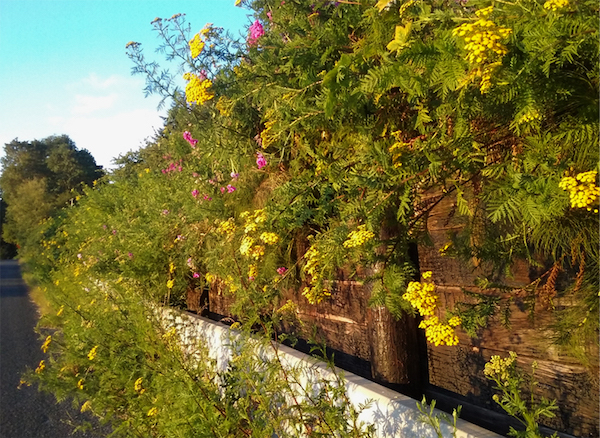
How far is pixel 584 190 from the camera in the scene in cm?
114

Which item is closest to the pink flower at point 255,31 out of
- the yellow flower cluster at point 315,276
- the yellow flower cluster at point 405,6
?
the yellow flower cluster at point 405,6

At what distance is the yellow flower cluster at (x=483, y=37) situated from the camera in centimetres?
112

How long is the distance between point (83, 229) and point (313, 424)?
7.78 metres

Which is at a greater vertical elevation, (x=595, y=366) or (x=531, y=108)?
(x=531, y=108)

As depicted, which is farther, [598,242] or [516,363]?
[516,363]

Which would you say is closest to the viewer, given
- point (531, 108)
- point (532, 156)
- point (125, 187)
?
point (531, 108)

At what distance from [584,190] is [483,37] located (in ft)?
1.46

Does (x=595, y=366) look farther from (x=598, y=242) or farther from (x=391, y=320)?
(x=391, y=320)

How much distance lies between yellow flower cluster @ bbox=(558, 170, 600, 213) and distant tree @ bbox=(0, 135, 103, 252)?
28635 millimetres

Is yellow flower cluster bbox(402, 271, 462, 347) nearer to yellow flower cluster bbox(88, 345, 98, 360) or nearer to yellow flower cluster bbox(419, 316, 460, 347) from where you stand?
yellow flower cluster bbox(419, 316, 460, 347)

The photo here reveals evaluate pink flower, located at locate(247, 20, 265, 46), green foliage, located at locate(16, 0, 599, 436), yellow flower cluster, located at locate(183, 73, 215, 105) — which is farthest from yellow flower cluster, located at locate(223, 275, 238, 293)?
pink flower, located at locate(247, 20, 265, 46)

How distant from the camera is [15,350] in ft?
22.4

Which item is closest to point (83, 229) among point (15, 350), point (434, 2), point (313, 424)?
point (15, 350)

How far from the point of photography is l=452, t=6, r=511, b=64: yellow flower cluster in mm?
1122
